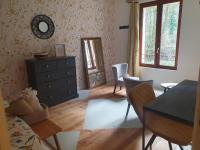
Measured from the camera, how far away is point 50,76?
3.32 m

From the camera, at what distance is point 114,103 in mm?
3480

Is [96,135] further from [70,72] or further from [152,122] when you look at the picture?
[70,72]

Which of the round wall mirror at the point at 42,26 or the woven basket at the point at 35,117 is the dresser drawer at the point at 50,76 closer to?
the round wall mirror at the point at 42,26

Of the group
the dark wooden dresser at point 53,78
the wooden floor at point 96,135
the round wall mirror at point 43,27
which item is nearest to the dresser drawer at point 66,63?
the dark wooden dresser at point 53,78

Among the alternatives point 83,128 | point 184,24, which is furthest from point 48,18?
point 184,24

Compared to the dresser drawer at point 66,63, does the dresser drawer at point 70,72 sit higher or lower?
lower

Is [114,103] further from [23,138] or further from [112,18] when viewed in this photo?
[112,18]

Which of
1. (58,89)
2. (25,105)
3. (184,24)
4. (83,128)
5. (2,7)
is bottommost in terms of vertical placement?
(83,128)

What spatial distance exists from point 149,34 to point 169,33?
537mm

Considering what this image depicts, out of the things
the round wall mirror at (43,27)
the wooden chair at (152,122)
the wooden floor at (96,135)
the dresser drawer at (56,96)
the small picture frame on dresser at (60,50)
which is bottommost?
the wooden floor at (96,135)

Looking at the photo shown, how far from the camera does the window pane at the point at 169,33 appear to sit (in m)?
3.92

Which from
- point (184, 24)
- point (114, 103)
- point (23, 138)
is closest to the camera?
point (23, 138)

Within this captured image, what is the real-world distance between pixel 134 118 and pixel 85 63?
6.93 ft

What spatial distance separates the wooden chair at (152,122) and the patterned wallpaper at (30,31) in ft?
8.31
